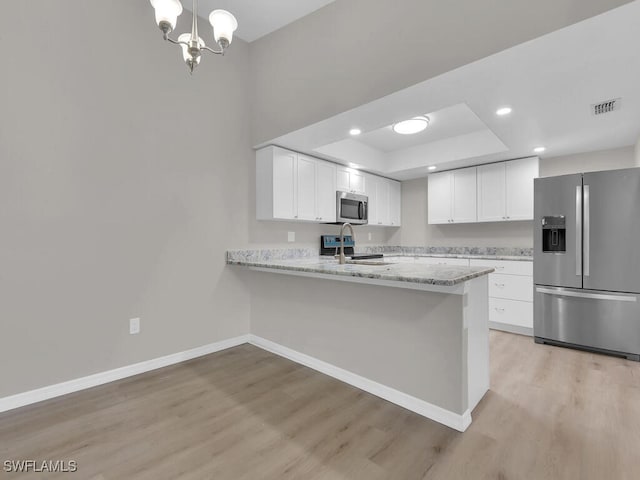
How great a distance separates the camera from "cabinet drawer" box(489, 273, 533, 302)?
3.68 metres

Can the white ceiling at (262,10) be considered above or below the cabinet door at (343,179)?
above

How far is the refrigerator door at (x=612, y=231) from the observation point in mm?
2910

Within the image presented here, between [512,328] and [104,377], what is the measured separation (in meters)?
4.28

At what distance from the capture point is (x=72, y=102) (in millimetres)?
2318

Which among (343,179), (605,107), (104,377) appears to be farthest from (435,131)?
(104,377)

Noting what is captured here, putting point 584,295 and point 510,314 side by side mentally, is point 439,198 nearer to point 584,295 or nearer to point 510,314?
point 510,314

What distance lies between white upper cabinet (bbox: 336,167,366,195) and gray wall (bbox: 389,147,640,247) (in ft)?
4.28

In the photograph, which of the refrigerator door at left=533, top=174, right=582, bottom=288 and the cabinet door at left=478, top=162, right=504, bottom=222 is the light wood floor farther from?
the cabinet door at left=478, top=162, right=504, bottom=222

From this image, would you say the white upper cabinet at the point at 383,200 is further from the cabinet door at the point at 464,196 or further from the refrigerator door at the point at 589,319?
the refrigerator door at the point at 589,319

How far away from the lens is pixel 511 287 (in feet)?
12.5

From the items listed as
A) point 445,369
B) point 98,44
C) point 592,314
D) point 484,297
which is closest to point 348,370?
point 445,369

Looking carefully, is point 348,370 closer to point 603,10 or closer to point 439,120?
point 603,10

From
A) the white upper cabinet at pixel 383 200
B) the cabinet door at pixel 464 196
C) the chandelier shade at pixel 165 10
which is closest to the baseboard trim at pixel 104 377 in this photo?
the chandelier shade at pixel 165 10

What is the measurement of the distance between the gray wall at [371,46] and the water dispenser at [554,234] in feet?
7.72
